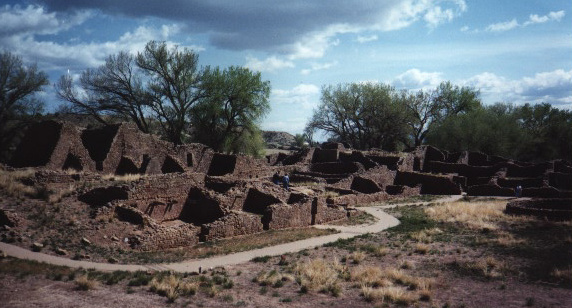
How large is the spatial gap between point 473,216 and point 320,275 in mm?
14542

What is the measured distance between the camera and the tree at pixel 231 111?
48.5 metres

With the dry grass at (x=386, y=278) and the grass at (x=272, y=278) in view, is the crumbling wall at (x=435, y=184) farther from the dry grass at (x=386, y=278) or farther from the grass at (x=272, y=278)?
the grass at (x=272, y=278)

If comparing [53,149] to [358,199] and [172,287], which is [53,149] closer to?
[172,287]

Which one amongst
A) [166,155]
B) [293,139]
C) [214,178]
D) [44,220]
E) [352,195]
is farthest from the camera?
[293,139]

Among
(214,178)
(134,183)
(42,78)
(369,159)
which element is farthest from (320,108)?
(134,183)

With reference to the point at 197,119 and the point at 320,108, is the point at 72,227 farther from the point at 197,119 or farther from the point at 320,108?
the point at 320,108

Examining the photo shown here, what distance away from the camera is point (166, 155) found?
3212 cm

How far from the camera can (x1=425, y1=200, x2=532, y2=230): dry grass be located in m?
21.0

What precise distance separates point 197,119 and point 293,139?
251 feet

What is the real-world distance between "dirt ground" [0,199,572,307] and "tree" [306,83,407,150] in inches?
2089

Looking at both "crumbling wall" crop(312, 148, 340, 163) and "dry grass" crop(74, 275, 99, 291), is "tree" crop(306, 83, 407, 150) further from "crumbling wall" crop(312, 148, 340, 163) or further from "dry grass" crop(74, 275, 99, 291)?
"dry grass" crop(74, 275, 99, 291)

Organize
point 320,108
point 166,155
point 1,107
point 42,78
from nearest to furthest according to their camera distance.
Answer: point 166,155 < point 1,107 < point 42,78 < point 320,108

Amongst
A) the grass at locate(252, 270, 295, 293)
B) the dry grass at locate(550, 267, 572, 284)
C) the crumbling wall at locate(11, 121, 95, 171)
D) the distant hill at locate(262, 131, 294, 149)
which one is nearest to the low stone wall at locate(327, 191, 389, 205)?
the grass at locate(252, 270, 295, 293)

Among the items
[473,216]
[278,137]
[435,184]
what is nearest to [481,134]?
[435,184]
